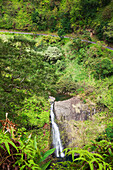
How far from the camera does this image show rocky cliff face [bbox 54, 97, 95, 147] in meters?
7.47

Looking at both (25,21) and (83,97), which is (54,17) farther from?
(83,97)

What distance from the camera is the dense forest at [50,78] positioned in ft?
2.30

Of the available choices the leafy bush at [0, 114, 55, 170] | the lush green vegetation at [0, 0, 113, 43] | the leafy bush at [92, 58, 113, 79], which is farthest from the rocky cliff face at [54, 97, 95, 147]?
the lush green vegetation at [0, 0, 113, 43]

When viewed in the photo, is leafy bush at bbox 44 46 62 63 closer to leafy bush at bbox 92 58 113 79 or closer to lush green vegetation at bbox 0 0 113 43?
leafy bush at bbox 92 58 113 79

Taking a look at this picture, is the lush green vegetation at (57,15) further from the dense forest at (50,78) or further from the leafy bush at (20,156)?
the leafy bush at (20,156)

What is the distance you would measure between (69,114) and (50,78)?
122 inches

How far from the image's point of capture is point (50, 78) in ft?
31.3

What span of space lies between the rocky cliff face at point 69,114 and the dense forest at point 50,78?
1.58 ft

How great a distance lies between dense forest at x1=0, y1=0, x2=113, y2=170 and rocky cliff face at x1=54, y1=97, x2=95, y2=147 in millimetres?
483

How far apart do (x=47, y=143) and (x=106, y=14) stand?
17.7 meters

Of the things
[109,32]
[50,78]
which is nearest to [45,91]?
[50,78]

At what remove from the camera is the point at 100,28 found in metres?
16.4

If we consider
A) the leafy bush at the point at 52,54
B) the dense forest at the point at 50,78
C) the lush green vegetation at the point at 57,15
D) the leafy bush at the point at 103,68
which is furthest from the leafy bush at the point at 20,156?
the lush green vegetation at the point at 57,15

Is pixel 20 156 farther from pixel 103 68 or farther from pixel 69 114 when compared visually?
pixel 103 68
